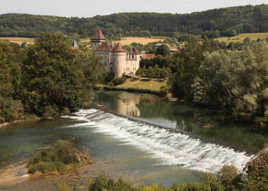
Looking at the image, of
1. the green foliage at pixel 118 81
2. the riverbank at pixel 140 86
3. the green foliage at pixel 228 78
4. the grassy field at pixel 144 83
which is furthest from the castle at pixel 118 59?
the green foliage at pixel 228 78

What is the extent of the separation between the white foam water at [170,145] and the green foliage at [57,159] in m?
6.31

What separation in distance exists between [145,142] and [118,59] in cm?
5874

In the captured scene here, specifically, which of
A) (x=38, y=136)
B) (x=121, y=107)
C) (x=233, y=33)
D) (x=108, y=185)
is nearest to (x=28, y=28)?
(x=233, y=33)

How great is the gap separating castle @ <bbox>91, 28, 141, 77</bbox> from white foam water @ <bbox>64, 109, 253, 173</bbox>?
47288 millimetres

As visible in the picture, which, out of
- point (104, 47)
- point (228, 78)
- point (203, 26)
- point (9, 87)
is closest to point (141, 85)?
point (104, 47)

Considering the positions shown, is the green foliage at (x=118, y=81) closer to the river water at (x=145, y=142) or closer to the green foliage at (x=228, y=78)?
the green foliage at (x=228, y=78)

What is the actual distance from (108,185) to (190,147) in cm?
1360

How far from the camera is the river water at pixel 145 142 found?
23.5 m

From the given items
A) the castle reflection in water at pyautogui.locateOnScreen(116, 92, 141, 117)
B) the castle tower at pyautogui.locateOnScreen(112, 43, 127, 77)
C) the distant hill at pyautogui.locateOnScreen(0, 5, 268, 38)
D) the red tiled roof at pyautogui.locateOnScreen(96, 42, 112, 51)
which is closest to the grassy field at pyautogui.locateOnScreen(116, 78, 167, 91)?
the castle tower at pyautogui.locateOnScreen(112, 43, 127, 77)

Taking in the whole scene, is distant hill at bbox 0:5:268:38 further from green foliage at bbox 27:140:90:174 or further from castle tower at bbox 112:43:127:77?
green foliage at bbox 27:140:90:174

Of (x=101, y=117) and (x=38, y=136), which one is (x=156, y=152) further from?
(x=101, y=117)

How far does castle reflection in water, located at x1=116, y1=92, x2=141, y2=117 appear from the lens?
4816 cm

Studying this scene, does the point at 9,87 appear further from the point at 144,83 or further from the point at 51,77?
the point at 144,83

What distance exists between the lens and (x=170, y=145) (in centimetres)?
2998
